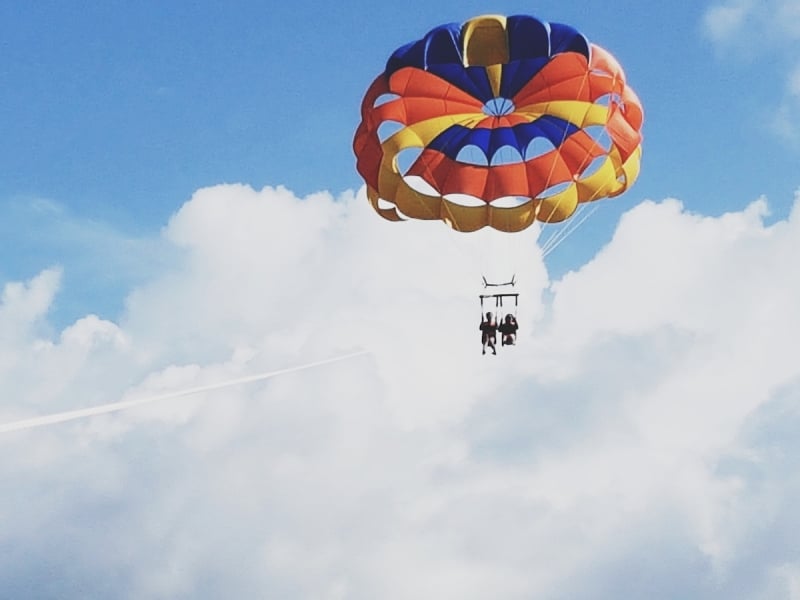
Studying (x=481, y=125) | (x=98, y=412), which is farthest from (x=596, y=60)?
(x=98, y=412)

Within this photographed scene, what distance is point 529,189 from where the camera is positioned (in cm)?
2159

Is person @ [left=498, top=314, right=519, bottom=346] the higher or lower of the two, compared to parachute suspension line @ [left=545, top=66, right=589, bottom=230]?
lower

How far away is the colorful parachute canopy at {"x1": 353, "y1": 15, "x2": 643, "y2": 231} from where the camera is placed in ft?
61.6

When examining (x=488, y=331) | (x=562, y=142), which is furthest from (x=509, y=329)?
(x=562, y=142)

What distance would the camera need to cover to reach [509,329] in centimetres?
2075

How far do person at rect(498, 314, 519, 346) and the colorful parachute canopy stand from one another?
2.54 m

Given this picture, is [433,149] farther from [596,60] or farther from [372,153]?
[596,60]

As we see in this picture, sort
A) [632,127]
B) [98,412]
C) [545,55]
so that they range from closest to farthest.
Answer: [98,412], [545,55], [632,127]

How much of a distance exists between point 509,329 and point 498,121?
5.41 meters

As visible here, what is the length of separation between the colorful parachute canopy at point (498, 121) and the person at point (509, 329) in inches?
99.9

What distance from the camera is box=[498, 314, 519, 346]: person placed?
68.1ft

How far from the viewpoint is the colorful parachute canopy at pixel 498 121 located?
18.8 metres

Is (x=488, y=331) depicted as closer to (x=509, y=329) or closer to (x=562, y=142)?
(x=509, y=329)

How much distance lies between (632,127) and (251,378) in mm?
14171
